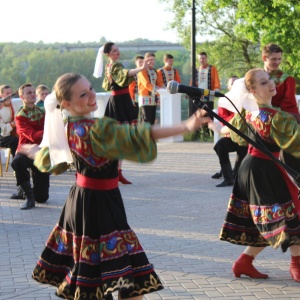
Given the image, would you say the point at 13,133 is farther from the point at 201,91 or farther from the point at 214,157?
the point at 201,91

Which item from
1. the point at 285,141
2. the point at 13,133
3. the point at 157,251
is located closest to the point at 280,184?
the point at 285,141

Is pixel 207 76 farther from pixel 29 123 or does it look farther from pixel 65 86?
pixel 65 86

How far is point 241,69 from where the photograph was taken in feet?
84.8

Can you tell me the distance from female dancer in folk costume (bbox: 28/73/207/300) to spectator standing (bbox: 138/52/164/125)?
10918 mm

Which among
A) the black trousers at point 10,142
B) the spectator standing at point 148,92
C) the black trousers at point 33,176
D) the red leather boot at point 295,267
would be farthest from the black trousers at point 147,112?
the red leather boot at point 295,267

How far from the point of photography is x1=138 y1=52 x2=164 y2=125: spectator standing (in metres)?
15.9

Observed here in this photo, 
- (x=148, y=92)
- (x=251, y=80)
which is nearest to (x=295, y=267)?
(x=251, y=80)

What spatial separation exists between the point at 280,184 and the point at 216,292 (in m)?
0.95

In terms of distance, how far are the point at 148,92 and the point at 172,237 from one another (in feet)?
27.4

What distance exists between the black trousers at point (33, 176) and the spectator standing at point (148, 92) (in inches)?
239

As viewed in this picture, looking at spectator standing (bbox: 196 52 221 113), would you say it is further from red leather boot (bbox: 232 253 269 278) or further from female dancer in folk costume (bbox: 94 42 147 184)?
red leather boot (bbox: 232 253 269 278)

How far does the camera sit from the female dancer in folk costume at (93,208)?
461cm

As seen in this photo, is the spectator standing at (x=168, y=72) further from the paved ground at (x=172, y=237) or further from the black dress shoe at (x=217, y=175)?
the black dress shoe at (x=217, y=175)

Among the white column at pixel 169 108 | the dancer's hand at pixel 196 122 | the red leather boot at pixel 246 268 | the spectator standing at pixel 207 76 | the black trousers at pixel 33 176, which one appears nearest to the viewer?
the dancer's hand at pixel 196 122
